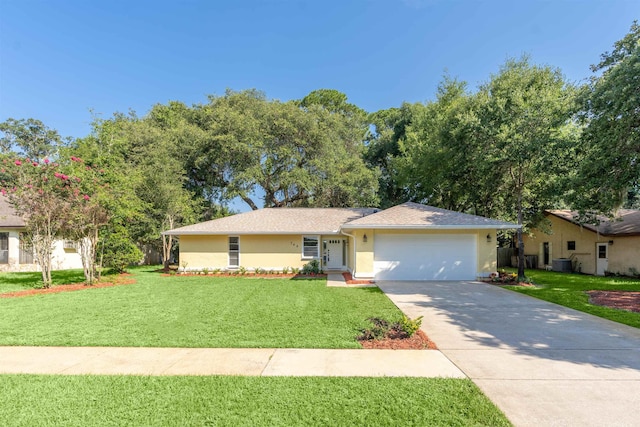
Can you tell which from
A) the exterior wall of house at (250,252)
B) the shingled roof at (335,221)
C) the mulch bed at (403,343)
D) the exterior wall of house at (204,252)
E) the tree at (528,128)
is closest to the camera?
the mulch bed at (403,343)

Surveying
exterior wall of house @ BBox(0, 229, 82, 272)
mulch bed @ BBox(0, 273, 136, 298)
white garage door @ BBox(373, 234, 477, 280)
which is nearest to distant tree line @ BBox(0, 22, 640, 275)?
mulch bed @ BBox(0, 273, 136, 298)

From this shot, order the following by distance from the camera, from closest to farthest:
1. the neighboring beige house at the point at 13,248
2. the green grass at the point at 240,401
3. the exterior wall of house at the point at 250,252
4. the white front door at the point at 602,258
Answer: the green grass at the point at 240,401 → the white front door at the point at 602,258 → the exterior wall of house at the point at 250,252 → the neighboring beige house at the point at 13,248

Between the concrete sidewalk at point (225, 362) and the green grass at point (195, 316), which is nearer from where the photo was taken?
the concrete sidewalk at point (225, 362)

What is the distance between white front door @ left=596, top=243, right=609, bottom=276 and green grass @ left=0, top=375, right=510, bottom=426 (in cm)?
1811

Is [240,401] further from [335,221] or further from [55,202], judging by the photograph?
[335,221]

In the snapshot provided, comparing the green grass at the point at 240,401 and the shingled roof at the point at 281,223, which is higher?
the shingled roof at the point at 281,223

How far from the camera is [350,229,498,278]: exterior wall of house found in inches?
527

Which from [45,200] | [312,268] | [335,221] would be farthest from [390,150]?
[45,200]

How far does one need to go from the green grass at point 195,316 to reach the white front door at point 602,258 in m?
13.9

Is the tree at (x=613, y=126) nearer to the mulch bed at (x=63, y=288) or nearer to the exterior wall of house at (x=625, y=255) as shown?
the exterior wall of house at (x=625, y=255)

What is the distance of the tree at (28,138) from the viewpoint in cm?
3619

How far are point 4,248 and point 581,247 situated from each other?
106 feet

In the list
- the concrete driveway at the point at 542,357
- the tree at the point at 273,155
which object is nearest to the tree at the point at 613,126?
the concrete driveway at the point at 542,357

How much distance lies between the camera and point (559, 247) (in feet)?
63.1
